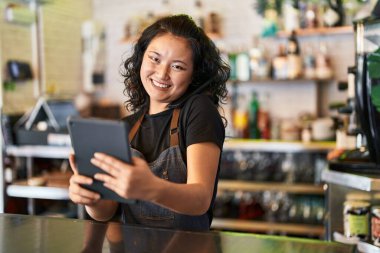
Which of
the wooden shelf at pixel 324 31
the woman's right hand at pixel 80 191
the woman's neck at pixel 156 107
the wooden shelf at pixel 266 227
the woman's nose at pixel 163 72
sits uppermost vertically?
the wooden shelf at pixel 324 31

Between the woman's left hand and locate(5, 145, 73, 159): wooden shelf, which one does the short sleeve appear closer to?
Answer: the woman's left hand

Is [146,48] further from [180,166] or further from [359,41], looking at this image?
[359,41]

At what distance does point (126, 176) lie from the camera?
1039 mm

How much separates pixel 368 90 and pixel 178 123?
96 cm

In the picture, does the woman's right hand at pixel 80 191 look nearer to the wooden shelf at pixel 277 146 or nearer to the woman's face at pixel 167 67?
the woman's face at pixel 167 67

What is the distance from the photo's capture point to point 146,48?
1593 mm

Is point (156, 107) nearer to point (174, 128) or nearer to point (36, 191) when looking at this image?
point (174, 128)

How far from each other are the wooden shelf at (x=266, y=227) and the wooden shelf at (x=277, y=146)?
0.64m

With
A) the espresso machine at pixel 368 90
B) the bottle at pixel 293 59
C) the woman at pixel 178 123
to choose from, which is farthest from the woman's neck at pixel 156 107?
the bottle at pixel 293 59

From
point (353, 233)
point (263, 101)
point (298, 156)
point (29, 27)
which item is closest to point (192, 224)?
point (353, 233)

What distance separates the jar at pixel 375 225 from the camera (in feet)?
6.51

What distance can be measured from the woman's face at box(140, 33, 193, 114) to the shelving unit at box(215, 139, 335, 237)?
3.07 m

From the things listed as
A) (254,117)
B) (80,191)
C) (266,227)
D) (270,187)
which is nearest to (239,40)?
(254,117)

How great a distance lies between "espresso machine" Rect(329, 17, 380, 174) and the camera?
→ 2.04 meters
